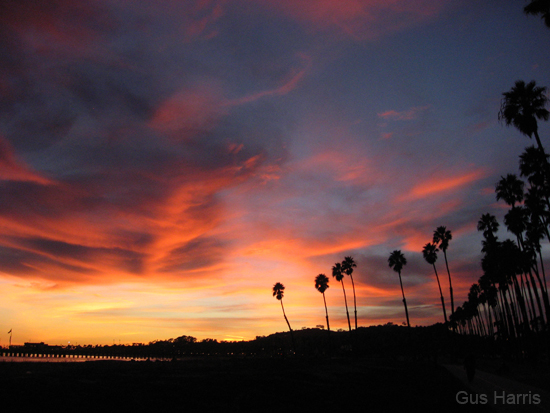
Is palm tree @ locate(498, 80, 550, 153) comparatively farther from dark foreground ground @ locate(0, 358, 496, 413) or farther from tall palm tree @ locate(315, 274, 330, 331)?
tall palm tree @ locate(315, 274, 330, 331)

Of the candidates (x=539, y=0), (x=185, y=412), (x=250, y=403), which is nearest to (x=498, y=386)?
(x=250, y=403)

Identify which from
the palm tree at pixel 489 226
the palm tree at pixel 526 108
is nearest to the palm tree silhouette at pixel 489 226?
the palm tree at pixel 489 226

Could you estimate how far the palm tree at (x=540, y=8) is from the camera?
1917 centimetres

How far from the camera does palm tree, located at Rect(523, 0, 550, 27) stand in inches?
755

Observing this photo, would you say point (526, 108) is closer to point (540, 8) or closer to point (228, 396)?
point (540, 8)

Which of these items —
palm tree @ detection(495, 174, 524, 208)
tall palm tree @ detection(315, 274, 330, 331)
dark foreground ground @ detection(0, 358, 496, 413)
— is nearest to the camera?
dark foreground ground @ detection(0, 358, 496, 413)

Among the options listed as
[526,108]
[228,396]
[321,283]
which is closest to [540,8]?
[526,108]

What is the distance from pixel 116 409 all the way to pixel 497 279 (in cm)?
6710

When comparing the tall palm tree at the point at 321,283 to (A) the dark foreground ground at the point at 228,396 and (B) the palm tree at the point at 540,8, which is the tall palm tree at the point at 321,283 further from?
(B) the palm tree at the point at 540,8

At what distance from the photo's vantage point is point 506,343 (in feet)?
249

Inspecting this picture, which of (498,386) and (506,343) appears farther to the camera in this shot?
(506,343)

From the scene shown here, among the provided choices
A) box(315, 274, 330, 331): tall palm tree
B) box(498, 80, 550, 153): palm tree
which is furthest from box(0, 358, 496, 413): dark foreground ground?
box(315, 274, 330, 331): tall palm tree

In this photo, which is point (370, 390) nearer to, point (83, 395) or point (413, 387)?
point (413, 387)

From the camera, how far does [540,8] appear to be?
19.4 m
